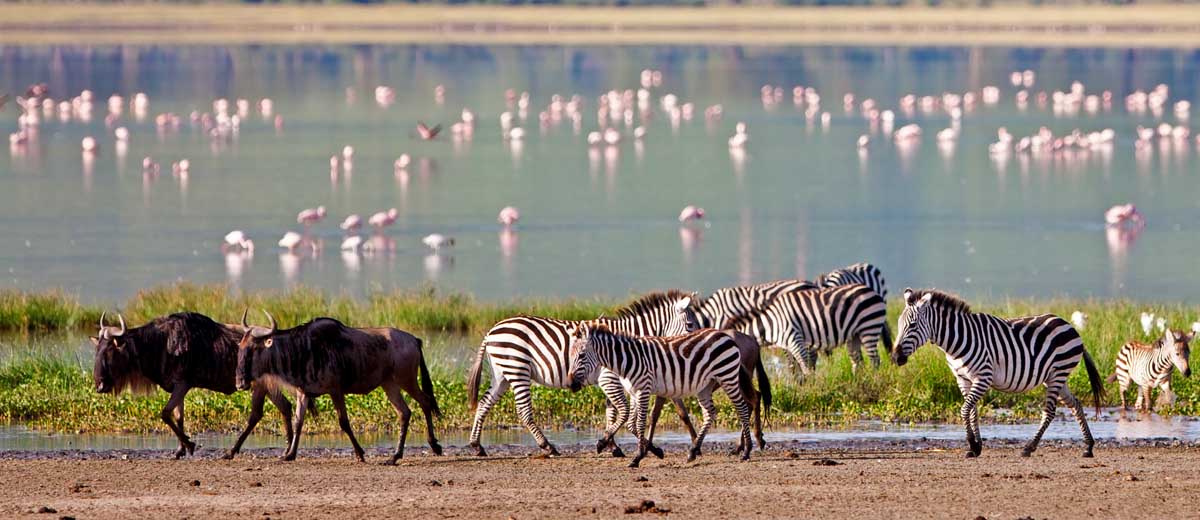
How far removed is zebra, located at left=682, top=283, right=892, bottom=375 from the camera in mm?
17125

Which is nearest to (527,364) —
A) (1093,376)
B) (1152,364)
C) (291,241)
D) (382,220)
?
(1093,376)

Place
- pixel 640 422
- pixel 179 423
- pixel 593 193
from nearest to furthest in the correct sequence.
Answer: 1. pixel 640 422
2. pixel 179 423
3. pixel 593 193

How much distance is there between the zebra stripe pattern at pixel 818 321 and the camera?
1712 centimetres

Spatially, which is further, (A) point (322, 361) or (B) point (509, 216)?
(B) point (509, 216)

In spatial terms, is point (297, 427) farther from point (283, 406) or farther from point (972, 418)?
point (972, 418)

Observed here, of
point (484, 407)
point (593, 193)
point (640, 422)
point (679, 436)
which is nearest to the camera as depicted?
point (640, 422)

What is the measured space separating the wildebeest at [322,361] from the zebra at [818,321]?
13.5 feet

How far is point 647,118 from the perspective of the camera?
69.4 m

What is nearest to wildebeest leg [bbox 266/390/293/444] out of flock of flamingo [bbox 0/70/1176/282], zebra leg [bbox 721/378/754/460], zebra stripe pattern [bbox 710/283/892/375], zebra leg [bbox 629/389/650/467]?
zebra leg [bbox 629/389/650/467]

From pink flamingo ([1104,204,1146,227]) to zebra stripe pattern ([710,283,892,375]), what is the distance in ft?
71.1

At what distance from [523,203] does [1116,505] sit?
103 ft

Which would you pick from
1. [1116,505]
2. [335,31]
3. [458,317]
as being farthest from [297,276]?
[335,31]

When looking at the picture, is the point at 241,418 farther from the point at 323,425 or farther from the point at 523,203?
the point at 523,203

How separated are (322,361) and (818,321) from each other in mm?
5135
